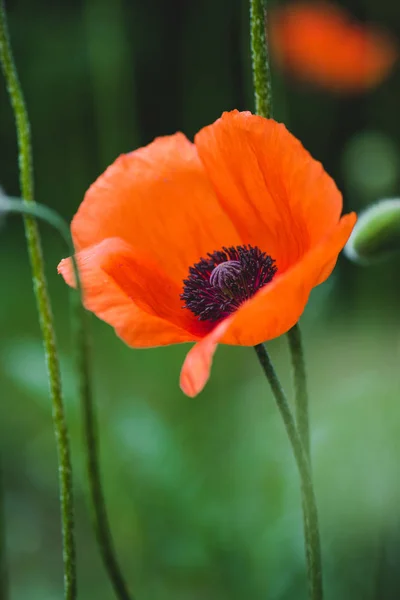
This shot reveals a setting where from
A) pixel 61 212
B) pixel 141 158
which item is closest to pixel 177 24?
pixel 61 212

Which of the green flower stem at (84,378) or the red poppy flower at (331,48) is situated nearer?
the green flower stem at (84,378)

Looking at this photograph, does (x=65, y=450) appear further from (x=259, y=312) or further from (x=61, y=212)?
(x=61, y=212)

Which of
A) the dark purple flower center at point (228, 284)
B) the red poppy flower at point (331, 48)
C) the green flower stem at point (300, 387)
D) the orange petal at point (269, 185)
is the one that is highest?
the red poppy flower at point (331, 48)

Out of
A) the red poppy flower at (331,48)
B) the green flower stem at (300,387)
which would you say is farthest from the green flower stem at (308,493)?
the red poppy flower at (331,48)

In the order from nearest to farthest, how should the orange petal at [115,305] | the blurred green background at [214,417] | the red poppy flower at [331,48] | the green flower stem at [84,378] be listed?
the green flower stem at [84,378]
the orange petal at [115,305]
the blurred green background at [214,417]
the red poppy flower at [331,48]

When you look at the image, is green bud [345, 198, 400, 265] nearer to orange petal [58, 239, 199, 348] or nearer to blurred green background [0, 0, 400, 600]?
orange petal [58, 239, 199, 348]

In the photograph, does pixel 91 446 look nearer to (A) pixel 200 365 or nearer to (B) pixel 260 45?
(A) pixel 200 365

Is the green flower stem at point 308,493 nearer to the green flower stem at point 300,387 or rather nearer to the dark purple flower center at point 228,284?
the green flower stem at point 300,387
